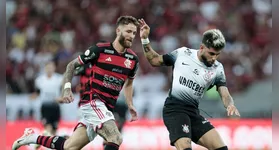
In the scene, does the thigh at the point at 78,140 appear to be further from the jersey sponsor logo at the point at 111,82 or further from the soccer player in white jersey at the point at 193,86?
the soccer player in white jersey at the point at 193,86

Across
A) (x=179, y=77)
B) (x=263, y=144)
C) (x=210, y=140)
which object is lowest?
(x=263, y=144)

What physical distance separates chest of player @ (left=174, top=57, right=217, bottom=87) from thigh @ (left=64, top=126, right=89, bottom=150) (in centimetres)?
169

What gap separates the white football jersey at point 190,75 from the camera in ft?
29.4

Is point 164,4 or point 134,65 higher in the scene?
point 164,4

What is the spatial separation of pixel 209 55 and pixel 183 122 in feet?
3.25

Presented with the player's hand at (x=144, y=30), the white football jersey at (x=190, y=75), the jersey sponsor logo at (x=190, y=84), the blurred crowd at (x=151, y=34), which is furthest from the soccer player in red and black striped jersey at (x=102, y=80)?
the blurred crowd at (x=151, y=34)

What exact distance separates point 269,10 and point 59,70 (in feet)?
24.9

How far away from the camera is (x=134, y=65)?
9.70 m

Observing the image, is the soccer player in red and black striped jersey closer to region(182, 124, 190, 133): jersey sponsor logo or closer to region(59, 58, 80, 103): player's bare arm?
region(59, 58, 80, 103): player's bare arm

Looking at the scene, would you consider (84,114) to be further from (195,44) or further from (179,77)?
(195,44)

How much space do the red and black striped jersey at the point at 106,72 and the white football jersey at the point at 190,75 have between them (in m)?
Result: 0.79

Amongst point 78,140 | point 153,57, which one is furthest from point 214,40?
Result: point 78,140

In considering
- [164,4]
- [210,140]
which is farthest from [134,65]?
[164,4]

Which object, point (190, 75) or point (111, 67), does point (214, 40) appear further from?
point (111, 67)
